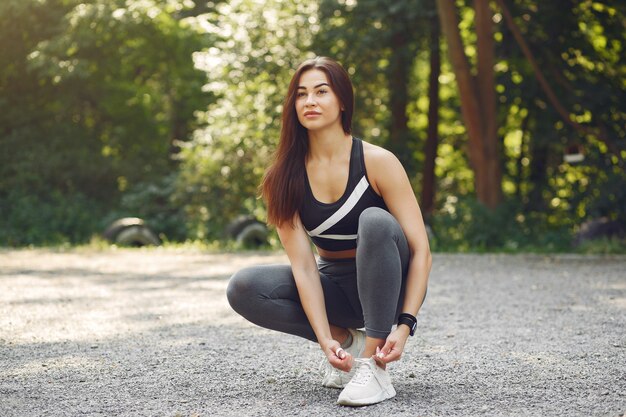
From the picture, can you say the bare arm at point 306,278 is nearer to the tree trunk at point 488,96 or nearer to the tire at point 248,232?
the tree trunk at point 488,96

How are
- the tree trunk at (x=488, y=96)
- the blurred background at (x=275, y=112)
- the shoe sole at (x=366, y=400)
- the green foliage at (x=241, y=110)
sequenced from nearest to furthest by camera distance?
the shoe sole at (x=366, y=400), the tree trunk at (x=488, y=96), the blurred background at (x=275, y=112), the green foliage at (x=241, y=110)

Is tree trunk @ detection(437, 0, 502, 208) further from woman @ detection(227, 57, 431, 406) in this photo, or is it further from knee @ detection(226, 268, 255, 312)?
knee @ detection(226, 268, 255, 312)

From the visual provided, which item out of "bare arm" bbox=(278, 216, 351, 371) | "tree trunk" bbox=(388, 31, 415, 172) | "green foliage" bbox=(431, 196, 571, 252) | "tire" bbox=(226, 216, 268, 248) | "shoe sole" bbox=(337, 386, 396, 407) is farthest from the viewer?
"tree trunk" bbox=(388, 31, 415, 172)

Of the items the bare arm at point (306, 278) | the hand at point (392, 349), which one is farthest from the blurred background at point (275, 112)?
the hand at point (392, 349)

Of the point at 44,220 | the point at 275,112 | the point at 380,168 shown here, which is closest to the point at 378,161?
the point at 380,168

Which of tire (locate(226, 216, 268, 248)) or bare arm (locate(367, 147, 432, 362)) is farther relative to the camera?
tire (locate(226, 216, 268, 248))

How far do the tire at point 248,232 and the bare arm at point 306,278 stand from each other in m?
9.09

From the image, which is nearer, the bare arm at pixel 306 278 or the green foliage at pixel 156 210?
the bare arm at pixel 306 278

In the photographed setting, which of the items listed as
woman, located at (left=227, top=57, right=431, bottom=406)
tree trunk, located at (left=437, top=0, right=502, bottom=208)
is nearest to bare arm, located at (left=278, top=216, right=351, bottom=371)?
woman, located at (left=227, top=57, right=431, bottom=406)

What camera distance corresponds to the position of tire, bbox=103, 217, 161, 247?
1354 centimetres

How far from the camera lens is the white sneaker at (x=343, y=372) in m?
3.69

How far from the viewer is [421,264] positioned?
137 inches

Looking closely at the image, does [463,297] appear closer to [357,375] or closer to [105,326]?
[105,326]

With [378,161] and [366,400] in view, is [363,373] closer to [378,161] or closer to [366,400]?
[366,400]
